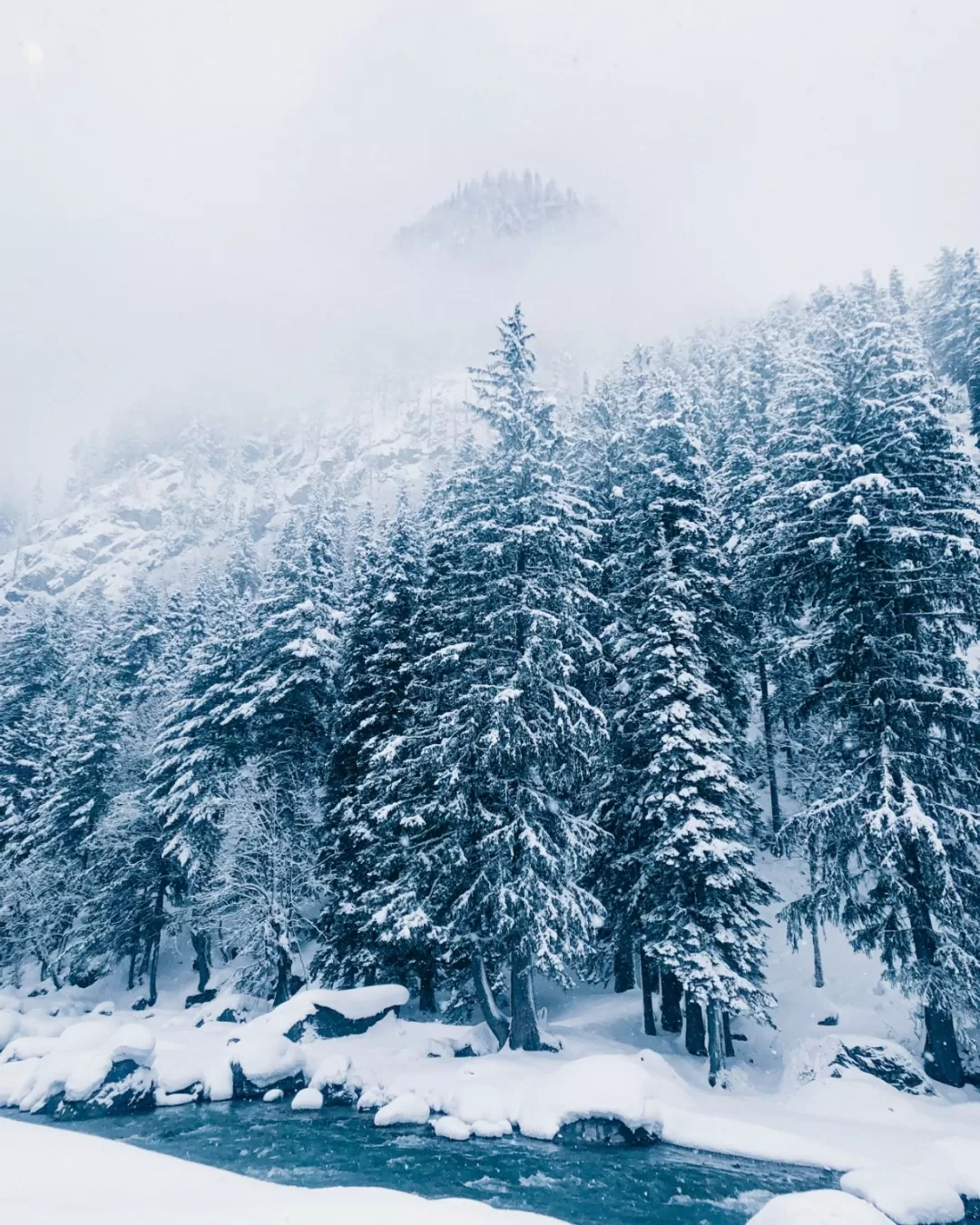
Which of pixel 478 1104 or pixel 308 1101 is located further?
pixel 308 1101

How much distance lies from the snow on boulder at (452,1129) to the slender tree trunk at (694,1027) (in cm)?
841

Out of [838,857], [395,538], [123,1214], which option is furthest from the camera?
[395,538]

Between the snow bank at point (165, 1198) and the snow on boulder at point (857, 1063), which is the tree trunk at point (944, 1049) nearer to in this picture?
the snow on boulder at point (857, 1063)

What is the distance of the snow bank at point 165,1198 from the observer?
6715 mm

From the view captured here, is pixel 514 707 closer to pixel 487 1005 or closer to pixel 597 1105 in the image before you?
pixel 597 1105

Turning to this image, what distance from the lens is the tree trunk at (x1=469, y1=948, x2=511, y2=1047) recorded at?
19750 millimetres

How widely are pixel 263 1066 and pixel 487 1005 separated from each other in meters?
6.46

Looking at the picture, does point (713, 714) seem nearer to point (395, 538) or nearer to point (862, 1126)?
point (862, 1126)

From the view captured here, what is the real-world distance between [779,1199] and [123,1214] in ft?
23.7

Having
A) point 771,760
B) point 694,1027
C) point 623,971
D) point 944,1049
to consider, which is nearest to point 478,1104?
point 694,1027

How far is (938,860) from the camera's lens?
15500 millimetres

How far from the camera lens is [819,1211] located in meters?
7.47

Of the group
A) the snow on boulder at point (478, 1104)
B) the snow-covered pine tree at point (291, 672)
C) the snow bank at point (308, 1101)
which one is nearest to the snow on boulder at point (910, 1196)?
the snow on boulder at point (478, 1104)

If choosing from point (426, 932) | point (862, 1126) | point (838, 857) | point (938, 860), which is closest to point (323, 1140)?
point (426, 932)
